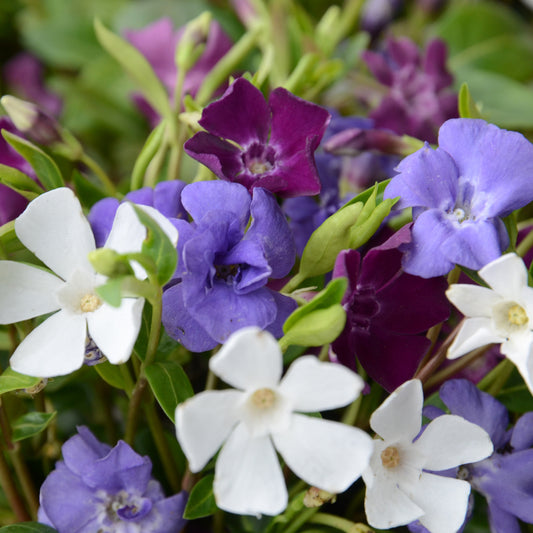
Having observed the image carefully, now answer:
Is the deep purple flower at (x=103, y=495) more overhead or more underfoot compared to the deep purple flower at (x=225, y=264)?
more underfoot

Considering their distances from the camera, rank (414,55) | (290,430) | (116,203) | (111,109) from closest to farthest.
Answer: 1. (290,430)
2. (116,203)
3. (414,55)
4. (111,109)

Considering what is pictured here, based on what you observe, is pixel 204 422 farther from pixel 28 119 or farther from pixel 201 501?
pixel 28 119

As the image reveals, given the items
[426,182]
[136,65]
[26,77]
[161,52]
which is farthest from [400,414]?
[26,77]

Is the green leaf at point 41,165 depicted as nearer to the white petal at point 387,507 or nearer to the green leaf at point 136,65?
the green leaf at point 136,65

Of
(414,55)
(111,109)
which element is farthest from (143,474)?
(111,109)

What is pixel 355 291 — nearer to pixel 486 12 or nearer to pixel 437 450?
pixel 437 450

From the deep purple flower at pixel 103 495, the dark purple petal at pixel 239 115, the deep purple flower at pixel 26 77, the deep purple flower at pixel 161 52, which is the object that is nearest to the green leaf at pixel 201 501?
the deep purple flower at pixel 103 495

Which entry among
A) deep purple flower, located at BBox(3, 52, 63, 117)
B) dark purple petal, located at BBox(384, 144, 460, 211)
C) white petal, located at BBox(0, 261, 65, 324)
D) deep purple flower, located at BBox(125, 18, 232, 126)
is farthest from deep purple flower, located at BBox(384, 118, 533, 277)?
deep purple flower, located at BBox(3, 52, 63, 117)
